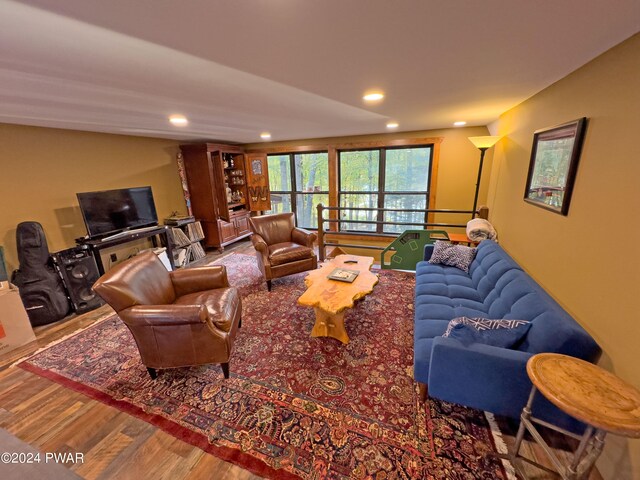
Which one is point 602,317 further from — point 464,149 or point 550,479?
point 464,149

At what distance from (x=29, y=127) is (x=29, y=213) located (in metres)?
0.97

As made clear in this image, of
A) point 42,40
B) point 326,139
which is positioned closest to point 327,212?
point 326,139

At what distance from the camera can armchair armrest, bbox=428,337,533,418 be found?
1.36m

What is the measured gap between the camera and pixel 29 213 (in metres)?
3.00

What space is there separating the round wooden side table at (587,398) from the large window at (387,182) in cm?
371

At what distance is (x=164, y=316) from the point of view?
1759 mm

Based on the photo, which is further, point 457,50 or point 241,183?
point 241,183

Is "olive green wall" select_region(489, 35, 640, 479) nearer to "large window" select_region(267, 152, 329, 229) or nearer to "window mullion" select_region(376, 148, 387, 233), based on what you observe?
"window mullion" select_region(376, 148, 387, 233)

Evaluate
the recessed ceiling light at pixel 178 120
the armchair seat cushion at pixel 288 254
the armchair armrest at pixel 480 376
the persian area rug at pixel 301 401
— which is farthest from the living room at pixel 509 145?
the armchair seat cushion at pixel 288 254

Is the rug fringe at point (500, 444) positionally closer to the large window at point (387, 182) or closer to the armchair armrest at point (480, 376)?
the armchair armrest at point (480, 376)

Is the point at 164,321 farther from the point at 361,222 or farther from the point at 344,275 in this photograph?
the point at 361,222

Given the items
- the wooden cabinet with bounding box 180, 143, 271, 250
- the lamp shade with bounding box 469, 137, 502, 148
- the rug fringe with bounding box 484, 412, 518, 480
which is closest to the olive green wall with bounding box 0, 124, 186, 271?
the wooden cabinet with bounding box 180, 143, 271, 250

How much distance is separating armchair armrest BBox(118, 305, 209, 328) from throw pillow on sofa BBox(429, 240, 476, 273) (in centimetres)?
248

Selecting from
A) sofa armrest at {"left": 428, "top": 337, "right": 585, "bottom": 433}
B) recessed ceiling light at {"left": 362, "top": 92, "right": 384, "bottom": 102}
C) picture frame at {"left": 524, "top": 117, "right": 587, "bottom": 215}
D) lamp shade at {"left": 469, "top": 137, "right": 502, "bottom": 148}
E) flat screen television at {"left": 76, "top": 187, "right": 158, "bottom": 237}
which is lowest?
sofa armrest at {"left": 428, "top": 337, "right": 585, "bottom": 433}
